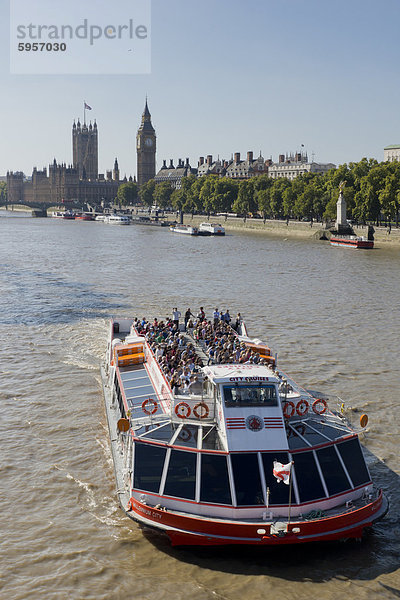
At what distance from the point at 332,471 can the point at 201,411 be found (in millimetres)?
3090

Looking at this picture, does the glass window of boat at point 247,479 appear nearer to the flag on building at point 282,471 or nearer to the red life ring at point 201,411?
the flag on building at point 282,471

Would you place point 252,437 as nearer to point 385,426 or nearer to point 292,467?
point 292,467

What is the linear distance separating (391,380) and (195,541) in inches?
561

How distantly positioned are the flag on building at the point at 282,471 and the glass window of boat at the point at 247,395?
1627mm

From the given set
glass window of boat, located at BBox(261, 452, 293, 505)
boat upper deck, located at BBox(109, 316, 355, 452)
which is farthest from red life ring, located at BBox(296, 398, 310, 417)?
glass window of boat, located at BBox(261, 452, 293, 505)

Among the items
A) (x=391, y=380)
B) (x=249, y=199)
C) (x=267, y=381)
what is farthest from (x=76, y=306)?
(x=249, y=199)

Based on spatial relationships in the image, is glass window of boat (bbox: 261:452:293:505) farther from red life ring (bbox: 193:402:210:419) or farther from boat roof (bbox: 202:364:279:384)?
red life ring (bbox: 193:402:210:419)

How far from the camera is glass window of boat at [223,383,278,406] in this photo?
1399 cm

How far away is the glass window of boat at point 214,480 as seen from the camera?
12.9 metres

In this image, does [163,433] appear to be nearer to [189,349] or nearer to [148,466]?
[148,466]

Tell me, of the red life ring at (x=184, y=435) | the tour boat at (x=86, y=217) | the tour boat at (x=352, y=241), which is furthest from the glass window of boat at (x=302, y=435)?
the tour boat at (x=86, y=217)

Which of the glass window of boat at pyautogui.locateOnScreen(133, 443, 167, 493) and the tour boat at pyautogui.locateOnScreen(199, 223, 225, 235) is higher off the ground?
the tour boat at pyautogui.locateOnScreen(199, 223, 225, 235)

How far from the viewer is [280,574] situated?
1284 cm

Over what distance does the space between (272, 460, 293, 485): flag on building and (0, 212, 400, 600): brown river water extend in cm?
190
